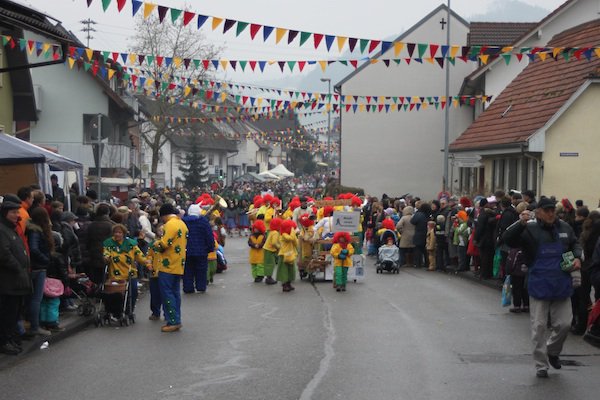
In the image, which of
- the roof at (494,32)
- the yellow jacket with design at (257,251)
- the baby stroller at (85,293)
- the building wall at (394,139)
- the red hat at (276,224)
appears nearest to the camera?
the baby stroller at (85,293)

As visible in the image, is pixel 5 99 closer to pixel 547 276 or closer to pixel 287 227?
pixel 287 227

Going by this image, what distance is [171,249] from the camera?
517 inches

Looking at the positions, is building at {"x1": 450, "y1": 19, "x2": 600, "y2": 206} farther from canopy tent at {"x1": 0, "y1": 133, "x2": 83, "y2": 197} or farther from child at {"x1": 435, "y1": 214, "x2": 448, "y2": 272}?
canopy tent at {"x1": 0, "y1": 133, "x2": 83, "y2": 197}

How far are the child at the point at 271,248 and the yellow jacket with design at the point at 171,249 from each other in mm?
A: 6656

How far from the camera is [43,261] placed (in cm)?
1170

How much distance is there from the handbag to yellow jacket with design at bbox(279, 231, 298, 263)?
677cm

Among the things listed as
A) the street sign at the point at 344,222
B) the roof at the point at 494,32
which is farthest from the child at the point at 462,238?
the roof at the point at 494,32

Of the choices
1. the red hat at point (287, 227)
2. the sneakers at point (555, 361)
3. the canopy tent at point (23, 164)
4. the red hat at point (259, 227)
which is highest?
the canopy tent at point (23, 164)

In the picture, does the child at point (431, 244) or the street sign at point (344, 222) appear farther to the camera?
the child at point (431, 244)

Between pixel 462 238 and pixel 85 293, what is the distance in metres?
11.0

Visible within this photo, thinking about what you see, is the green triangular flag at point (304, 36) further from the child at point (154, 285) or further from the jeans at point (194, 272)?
the child at point (154, 285)

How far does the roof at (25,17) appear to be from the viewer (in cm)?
1513

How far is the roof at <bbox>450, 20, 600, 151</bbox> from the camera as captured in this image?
28.0 metres

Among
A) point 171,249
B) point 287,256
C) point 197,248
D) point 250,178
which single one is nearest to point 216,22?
point 197,248
